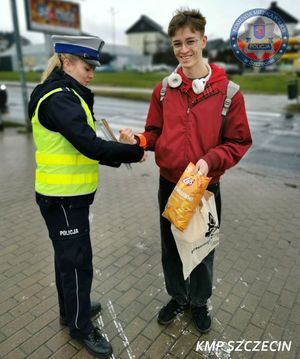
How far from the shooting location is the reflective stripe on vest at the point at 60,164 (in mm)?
2125

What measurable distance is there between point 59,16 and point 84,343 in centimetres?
1578

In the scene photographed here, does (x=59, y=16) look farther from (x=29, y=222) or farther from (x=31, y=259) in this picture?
(x=31, y=259)

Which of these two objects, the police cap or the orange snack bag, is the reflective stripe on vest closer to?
the police cap

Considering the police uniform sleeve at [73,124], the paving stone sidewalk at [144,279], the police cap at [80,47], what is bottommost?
the paving stone sidewalk at [144,279]

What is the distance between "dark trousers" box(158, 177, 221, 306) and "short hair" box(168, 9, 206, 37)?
1.08 metres

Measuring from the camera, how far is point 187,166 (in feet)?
7.47

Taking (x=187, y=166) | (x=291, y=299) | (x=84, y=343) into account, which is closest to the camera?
(x=187, y=166)

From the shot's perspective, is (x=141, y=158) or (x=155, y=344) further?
(x=155, y=344)

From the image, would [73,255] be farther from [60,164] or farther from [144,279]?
[144,279]

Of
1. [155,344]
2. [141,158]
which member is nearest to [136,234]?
[155,344]

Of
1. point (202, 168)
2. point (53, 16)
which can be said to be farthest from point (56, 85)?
point (53, 16)

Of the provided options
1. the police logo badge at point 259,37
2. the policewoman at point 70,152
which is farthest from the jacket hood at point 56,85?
the police logo badge at point 259,37

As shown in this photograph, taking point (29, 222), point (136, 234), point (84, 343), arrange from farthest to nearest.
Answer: point (29, 222), point (136, 234), point (84, 343)

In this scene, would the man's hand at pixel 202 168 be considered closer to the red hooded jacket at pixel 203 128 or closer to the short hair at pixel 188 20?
the red hooded jacket at pixel 203 128
